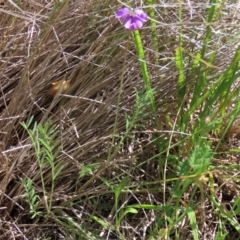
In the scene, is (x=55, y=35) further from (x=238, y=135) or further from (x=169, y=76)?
(x=238, y=135)

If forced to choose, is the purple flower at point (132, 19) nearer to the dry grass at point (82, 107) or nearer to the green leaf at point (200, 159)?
the dry grass at point (82, 107)

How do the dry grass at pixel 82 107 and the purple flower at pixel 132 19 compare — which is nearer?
the purple flower at pixel 132 19

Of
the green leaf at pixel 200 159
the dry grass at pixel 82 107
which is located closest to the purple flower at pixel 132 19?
the dry grass at pixel 82 107

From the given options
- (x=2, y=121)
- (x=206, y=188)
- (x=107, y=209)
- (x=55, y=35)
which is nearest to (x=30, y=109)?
(x=2, y=121)

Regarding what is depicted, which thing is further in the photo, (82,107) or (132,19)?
(82,107)

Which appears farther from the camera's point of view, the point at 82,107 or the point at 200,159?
the point at 82,107

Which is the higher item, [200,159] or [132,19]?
[132,19]

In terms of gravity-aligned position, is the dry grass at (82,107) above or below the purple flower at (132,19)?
below

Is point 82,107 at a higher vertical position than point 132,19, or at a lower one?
lower
